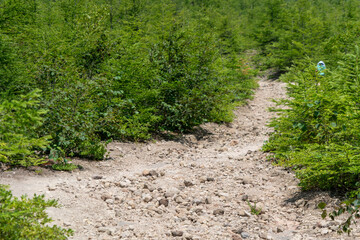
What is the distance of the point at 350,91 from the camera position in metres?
3.94

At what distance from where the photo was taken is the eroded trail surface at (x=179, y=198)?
4.07 m

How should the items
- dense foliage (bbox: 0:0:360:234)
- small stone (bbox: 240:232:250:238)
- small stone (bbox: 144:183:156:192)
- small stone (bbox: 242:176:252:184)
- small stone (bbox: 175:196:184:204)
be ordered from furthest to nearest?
small stone (bbox: 242:176:252:184) → small stone (bbox: 144:183:156:192) → small stone (bbox: 175:196:184:204) → dense foliage (bbox: 0:0:360:234) → small stone (bbox: 240:232:250:238)

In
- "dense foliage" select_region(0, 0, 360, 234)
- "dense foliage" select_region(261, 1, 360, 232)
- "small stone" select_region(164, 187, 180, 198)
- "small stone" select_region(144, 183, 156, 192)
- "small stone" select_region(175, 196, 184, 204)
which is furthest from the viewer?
"small stone" select_region(144, 183, 156, 192)

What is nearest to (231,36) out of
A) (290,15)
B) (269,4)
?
(290,15)

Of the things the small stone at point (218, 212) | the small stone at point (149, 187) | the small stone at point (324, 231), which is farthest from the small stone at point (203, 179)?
the small stone at point (324, 231)

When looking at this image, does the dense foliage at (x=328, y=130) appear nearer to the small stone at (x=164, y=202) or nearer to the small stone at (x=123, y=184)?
the small stone at (x=164, y=202)

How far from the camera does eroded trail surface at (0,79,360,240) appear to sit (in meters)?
4.07

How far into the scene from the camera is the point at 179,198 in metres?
5.13

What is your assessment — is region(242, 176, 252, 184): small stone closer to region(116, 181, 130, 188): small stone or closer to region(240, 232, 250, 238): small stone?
region(240, 232, 250, 238): small stone

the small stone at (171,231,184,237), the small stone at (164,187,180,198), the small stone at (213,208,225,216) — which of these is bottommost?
the small stone at (164,187,180,198)

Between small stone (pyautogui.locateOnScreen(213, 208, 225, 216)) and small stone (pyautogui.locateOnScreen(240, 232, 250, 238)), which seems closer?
small stone (pyautogui.locateOnScreen(240, 232, 250, 238))

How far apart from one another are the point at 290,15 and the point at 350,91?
83.5ft

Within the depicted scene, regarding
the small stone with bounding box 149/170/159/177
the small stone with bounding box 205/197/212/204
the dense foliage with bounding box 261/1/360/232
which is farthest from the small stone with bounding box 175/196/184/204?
the dense foliage with bounding box 261/1/360/232

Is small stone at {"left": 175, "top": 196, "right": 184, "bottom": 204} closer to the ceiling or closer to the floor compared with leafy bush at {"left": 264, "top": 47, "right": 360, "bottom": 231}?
closer to the floor
